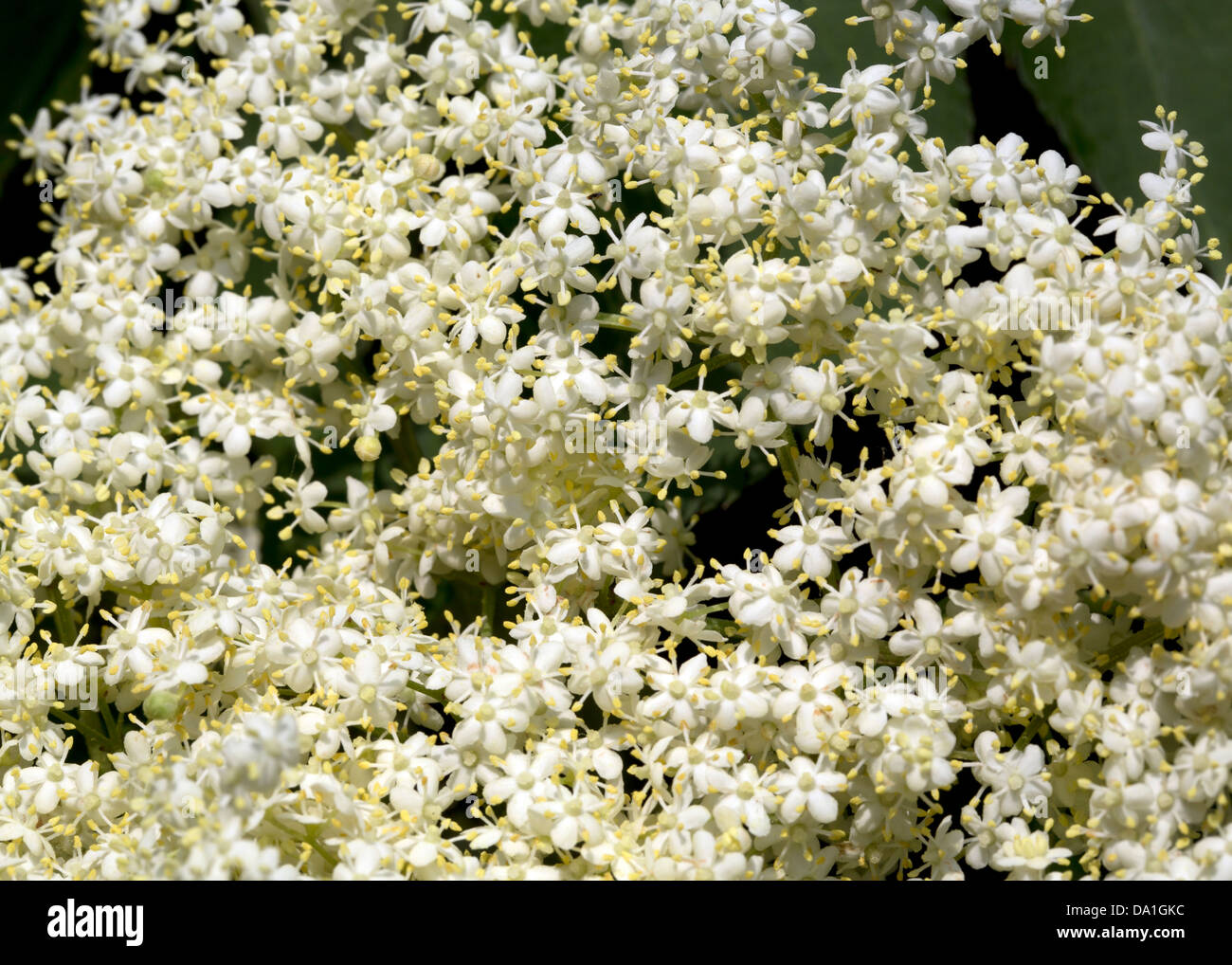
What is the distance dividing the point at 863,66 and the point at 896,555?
22.2 inches

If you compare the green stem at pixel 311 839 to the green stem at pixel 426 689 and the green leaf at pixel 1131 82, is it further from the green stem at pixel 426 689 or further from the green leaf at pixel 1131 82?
the green leaf at pixel 1131 82

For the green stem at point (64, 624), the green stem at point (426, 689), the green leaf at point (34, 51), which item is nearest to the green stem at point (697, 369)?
the green stem at point (426, 689)

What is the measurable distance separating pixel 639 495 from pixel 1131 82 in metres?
0.71

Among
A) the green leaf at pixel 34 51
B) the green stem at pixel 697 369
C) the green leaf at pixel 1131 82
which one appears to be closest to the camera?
the green stem at pixel 697 369

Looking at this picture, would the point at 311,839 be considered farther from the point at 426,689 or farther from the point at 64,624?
the point at 64,624

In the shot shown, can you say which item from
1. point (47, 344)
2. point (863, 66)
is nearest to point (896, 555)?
point (863, 66)

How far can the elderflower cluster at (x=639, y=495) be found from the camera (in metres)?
1.02

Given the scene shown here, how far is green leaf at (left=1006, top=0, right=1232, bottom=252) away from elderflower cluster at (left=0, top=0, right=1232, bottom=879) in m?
0.05

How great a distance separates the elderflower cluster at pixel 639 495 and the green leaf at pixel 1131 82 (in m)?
0.05

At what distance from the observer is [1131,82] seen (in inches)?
53.0

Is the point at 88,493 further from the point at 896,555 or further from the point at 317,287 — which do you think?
the point at 896,555

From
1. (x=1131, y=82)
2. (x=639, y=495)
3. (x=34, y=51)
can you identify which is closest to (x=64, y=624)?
Result: (x=639, y=495)
